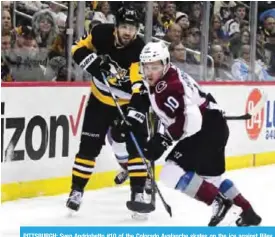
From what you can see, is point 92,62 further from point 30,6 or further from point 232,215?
point 30,6

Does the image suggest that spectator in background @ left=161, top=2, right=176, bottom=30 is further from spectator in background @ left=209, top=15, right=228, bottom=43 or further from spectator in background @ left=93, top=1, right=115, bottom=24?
spectator in background @ left=93, top=1, right=115, bottom=24

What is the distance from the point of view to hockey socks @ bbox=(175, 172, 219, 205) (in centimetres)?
344

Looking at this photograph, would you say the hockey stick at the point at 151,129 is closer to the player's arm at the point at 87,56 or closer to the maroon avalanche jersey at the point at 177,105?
the player's arm at the point at 87,56

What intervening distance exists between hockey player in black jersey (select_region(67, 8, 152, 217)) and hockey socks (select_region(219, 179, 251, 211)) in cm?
60

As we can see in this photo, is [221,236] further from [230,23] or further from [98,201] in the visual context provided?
[230,23]

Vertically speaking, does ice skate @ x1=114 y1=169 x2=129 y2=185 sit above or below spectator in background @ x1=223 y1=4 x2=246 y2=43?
below

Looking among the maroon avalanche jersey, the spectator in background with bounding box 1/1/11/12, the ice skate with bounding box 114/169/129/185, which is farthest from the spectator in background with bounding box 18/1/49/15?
the maroon avalanche jersey

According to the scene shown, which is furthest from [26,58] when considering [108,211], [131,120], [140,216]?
[140,216]

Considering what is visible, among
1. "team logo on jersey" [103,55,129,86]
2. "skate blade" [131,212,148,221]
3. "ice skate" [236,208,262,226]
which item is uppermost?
"team logo on jersey" [103,55,129,86]

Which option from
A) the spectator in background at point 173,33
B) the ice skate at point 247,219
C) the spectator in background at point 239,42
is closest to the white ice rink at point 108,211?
the ice skate at point 247,219

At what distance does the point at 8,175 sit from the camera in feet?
14.3

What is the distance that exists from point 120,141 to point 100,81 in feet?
1.83

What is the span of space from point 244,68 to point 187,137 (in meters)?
3.91

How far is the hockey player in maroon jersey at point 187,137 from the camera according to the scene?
3.37 metres
